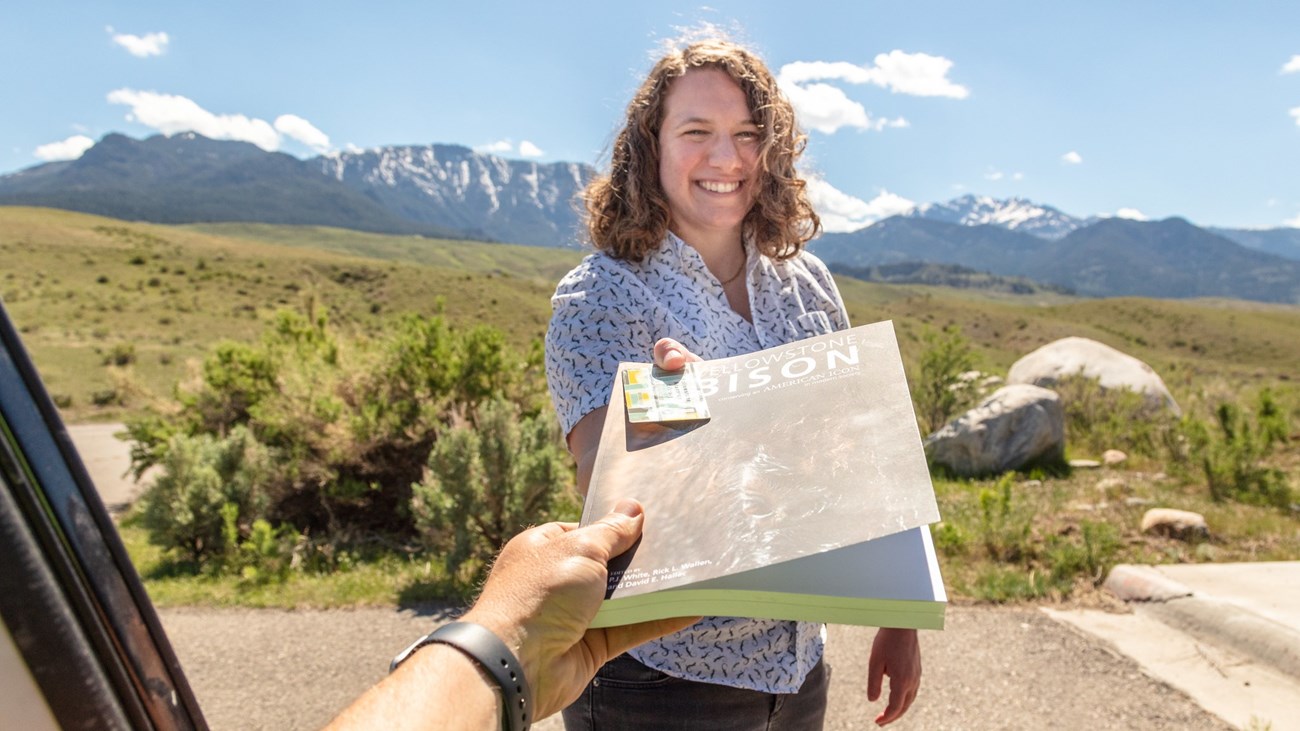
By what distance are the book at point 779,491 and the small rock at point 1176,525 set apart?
206 inches

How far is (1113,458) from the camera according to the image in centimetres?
789

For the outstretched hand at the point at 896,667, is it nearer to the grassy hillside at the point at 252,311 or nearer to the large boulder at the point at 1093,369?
the grassy hillside at the point at 252,311

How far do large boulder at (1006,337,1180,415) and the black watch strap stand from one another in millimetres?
10508

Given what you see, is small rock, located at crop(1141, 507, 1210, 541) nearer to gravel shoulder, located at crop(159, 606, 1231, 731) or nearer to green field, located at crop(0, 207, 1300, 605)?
green field, located at crop(0, 207, 1300, 605)

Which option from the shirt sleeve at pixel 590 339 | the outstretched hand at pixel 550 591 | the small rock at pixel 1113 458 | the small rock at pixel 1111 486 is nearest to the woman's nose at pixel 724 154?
the shirt sleeve at pixel 590 339

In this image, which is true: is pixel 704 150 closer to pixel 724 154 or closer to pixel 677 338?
pixel 724 154

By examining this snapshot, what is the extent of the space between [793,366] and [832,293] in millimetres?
863

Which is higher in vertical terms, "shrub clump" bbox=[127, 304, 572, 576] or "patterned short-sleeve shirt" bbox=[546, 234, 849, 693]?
"patterned short-sleeve shirt" bbox=[546, 234, 849, 693]

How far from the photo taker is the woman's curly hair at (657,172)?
5.76 feet

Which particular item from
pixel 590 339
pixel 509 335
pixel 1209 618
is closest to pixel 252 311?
pixel 509 335

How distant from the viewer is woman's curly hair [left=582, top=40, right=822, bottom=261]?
1756mm

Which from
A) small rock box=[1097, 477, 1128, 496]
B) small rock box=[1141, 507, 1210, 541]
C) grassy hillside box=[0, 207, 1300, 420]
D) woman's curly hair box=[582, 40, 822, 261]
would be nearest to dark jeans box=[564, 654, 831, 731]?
woman's curly hair box=[582, 40, 822, 261]

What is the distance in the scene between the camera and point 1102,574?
15.1ft

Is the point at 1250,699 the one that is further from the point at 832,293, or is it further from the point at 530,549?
the point at 530,549
